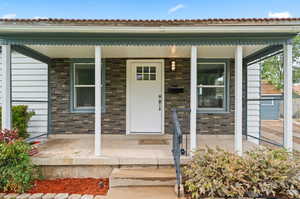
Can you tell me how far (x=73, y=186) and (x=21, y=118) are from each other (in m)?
2.74

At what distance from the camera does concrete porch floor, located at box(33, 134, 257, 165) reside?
331 centimetres

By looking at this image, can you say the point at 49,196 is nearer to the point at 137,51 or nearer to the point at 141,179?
the point at 141,179

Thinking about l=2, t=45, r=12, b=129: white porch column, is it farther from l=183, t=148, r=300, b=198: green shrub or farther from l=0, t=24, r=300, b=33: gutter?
l=183, t=148, r=300, b=198: green shrub

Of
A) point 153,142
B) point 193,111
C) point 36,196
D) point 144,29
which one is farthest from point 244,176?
point 36,196

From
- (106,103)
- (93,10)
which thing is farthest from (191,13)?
(106,103)

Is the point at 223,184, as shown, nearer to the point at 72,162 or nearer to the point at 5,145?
the point at 72,162

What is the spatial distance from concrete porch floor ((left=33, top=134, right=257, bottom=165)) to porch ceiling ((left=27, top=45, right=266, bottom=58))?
→ 2.16m

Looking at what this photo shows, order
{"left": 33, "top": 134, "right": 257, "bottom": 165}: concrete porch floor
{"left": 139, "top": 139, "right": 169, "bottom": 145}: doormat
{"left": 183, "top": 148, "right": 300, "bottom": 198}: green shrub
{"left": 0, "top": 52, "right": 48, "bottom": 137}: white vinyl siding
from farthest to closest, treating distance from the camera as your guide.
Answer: {"left": 0, "top": 52, "right": 48, "bottom": 137}: white vinyl siding
{"left": 139, "top": 139, "right": 169, "bottom": 145}: doormat
{"left": 33, "top": 134, "right": 257, "bottom": 165}: concrete porch floor
{"left": 183, "top": 148, "right": 300, "bottom": 198}: green shrub

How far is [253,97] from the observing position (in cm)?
525

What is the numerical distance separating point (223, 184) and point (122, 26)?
3036 mm

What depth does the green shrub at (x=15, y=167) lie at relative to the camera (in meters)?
2.94

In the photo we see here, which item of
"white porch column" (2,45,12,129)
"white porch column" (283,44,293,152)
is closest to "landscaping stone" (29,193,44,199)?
"white porch column" (2,45,12,129)

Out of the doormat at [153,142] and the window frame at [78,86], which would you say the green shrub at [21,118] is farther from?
the doormat at [153,142]

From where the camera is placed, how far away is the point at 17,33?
3.48 metres
